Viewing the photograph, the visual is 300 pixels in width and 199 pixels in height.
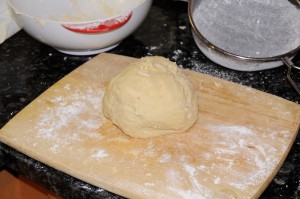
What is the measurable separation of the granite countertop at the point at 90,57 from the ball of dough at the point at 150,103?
6.6 inches

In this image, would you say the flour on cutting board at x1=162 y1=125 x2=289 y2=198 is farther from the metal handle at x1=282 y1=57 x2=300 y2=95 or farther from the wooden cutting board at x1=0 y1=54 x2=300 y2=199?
the metal handle at x1=282 y1=57 x2=300 y2=95

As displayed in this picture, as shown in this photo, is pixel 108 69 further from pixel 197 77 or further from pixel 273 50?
pixel 273 50

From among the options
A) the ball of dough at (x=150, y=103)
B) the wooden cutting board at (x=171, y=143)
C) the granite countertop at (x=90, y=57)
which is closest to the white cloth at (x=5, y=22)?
the granite countertop at (x=90, y=57)

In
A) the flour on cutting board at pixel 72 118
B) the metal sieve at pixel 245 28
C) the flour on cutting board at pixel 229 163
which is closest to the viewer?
the flour on cutting board at pixel 229 163

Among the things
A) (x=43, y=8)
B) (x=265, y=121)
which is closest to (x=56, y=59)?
(x=43, y=8)

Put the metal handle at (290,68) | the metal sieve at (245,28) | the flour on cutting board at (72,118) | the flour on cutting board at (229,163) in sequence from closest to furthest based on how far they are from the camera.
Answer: the flour on cutting board at (229,163)
the flour on cutting board at (72,118)
the metal handle at (290,68)
the metal sieve at (245,28)

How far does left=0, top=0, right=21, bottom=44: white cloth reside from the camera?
49.1 inches

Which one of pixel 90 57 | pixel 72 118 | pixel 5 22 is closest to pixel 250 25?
pixel 90 57

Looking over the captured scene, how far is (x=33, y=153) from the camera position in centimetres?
92

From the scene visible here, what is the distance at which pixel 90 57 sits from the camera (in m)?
1.24

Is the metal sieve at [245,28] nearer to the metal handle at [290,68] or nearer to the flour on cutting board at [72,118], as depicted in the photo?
the metal handle at [290,68]

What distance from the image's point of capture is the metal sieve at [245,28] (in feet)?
3.86

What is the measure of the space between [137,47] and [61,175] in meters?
0.51

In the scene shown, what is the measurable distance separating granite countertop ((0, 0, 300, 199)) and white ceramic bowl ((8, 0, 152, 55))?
0.08 m
